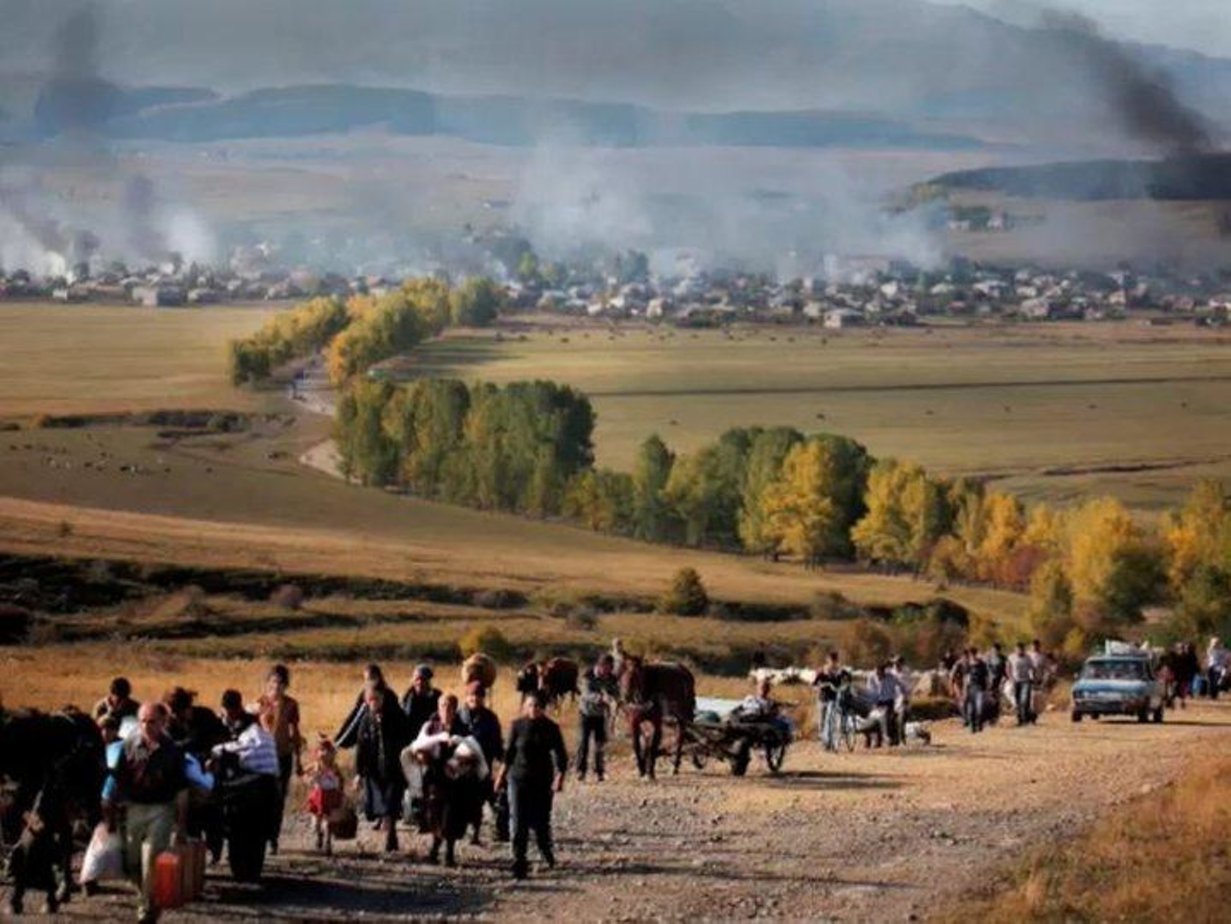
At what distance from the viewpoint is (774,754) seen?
2497 cm

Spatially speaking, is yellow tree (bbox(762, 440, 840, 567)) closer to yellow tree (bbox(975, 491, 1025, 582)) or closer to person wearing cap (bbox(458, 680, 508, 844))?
yellow tree (bbox(975, 491, 1025, 582))

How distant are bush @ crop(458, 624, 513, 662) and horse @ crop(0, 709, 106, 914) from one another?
31.2 m

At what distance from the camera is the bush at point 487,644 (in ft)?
158

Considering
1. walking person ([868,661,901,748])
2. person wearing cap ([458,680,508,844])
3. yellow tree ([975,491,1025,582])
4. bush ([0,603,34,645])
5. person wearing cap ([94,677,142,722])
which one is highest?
person wearing cap ([94,677,142,722])

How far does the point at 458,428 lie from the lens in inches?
3895

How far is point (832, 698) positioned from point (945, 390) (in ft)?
322

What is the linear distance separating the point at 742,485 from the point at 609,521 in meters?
5.78

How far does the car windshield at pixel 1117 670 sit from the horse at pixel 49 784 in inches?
800

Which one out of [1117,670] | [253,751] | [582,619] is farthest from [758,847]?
[582,619]

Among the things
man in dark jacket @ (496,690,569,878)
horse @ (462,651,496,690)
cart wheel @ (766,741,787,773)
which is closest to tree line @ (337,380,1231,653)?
cart wheel @ (766,741,787,773)

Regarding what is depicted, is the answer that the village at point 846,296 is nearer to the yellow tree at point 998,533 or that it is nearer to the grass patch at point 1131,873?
the yellow tree at point 998,533

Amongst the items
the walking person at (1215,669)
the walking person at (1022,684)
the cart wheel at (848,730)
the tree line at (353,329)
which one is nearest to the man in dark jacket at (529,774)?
the cart wheel at (848,730)

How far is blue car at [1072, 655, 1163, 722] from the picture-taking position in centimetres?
3378

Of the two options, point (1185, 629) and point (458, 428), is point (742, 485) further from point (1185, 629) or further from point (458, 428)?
point (1185, 629)
